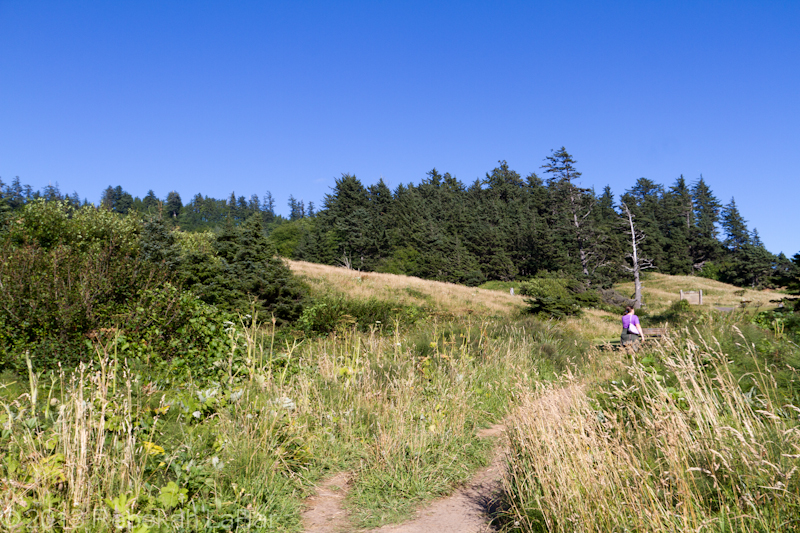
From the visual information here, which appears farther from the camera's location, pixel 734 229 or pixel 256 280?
pixel 734 229

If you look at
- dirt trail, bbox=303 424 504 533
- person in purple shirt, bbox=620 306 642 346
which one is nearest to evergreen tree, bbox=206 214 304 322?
person in purple shirt, bbox=620 306 642 346

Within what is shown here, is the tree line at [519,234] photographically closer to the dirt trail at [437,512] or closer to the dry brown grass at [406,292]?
the dry brown grass at [406,292]

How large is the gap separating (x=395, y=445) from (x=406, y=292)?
2518 centimetres

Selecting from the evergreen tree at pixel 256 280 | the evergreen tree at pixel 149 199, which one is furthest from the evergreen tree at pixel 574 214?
the evergreen tree at pixel 149 199

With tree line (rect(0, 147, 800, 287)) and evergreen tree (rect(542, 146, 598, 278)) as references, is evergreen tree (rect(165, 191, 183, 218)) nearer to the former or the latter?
tree line (rect(0, 147, 800, 287))

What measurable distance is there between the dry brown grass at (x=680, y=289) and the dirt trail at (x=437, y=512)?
36.6m

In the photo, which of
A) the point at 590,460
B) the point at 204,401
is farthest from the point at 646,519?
the point at 204,401

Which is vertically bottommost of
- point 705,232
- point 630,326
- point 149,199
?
point 630,326

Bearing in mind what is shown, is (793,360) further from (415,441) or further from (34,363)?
(34,363)

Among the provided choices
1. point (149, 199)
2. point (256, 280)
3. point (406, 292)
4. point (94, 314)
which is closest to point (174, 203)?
point (149, 199)

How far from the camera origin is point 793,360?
12.9 feet

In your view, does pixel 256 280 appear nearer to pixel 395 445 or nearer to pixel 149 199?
pixel 395 445

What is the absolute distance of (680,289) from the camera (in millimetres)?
49469

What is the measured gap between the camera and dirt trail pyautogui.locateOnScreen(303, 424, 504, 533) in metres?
3.40
